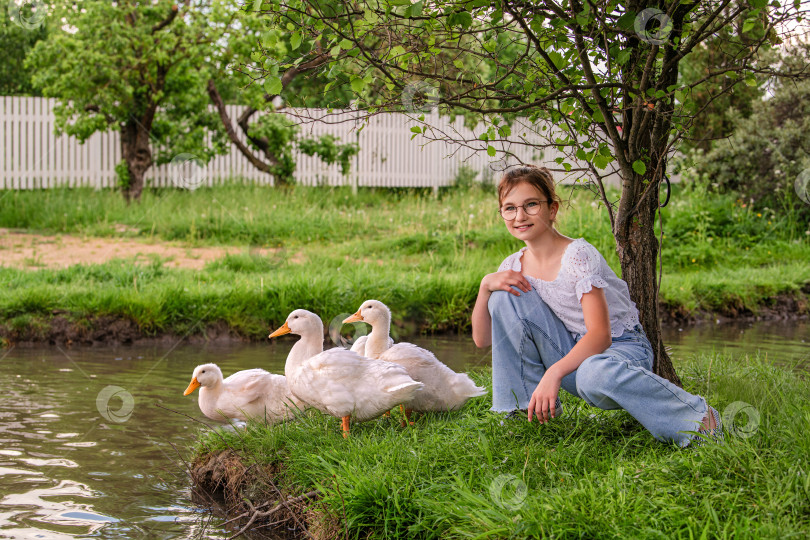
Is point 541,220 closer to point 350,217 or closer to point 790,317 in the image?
point 790,317

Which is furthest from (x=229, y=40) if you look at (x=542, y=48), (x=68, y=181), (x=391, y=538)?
(x=391, y=538)

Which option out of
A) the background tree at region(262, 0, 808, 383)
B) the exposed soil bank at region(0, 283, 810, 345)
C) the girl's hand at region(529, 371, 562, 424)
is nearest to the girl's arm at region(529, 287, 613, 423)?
the girl's hand at region(529, 371, 562, 424)

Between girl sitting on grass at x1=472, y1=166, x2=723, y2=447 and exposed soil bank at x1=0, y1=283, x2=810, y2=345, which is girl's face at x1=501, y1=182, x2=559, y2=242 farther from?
exposed soil bank at x1=0, y1=283, x2=810, y2=345

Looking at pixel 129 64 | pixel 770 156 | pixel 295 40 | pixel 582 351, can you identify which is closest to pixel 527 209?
pixel 582 351

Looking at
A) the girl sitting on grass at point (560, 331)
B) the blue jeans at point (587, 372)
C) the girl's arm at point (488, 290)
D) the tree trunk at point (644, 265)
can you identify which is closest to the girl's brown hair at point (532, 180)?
the girl sitting on grass at point (560, 331)

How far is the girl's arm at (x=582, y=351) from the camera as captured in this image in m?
3.42

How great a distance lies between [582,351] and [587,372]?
93mm

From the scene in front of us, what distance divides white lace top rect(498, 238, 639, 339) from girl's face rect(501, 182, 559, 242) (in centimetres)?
17

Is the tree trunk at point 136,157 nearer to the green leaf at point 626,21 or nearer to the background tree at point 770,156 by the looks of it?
→ the background tree at point 770,156

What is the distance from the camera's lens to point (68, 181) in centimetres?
1485

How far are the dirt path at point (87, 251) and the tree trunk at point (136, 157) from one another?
→ 9.05ft

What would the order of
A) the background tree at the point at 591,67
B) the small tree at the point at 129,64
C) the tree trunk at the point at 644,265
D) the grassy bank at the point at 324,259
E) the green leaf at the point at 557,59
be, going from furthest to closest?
the small tree at the point at 129,64 < the grassy bank at the point at 324,259 < the tree trunk at the point at 644,265 < the green leaf at the point at 557,59 < the background tree at the point at 591,67

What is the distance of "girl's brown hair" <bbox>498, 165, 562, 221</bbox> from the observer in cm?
387

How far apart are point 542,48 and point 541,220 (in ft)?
2.61
